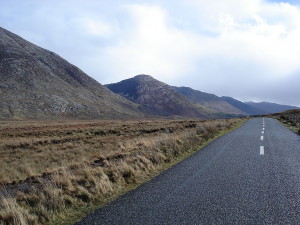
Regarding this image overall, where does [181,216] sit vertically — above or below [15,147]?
above

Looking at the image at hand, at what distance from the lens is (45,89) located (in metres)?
110

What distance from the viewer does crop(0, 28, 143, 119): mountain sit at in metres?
93.2

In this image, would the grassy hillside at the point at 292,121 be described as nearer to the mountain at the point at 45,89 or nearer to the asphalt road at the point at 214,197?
the asphalt road at the point at 214,197

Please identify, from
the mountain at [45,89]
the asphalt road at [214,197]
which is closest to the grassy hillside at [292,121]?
the asphalt road at [214,197]

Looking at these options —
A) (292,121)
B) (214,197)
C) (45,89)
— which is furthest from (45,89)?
(214,197)

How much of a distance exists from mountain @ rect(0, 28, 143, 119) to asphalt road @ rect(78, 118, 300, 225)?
8481 cm

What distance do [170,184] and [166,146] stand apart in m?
6.48

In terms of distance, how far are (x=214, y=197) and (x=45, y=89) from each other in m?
115

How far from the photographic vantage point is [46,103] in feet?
330

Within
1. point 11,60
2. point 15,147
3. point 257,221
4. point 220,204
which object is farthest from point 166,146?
point 11,60

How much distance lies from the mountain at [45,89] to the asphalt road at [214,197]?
278 ft

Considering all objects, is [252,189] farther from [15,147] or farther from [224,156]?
[15,147]

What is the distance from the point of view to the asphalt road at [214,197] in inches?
192

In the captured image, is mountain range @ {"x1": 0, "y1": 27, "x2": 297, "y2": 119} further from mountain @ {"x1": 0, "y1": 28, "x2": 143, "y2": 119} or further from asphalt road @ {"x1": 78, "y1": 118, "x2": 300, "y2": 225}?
asphalt road @ {"x1": 78, "y1": 118, "x2": 300, "y2": 225}
